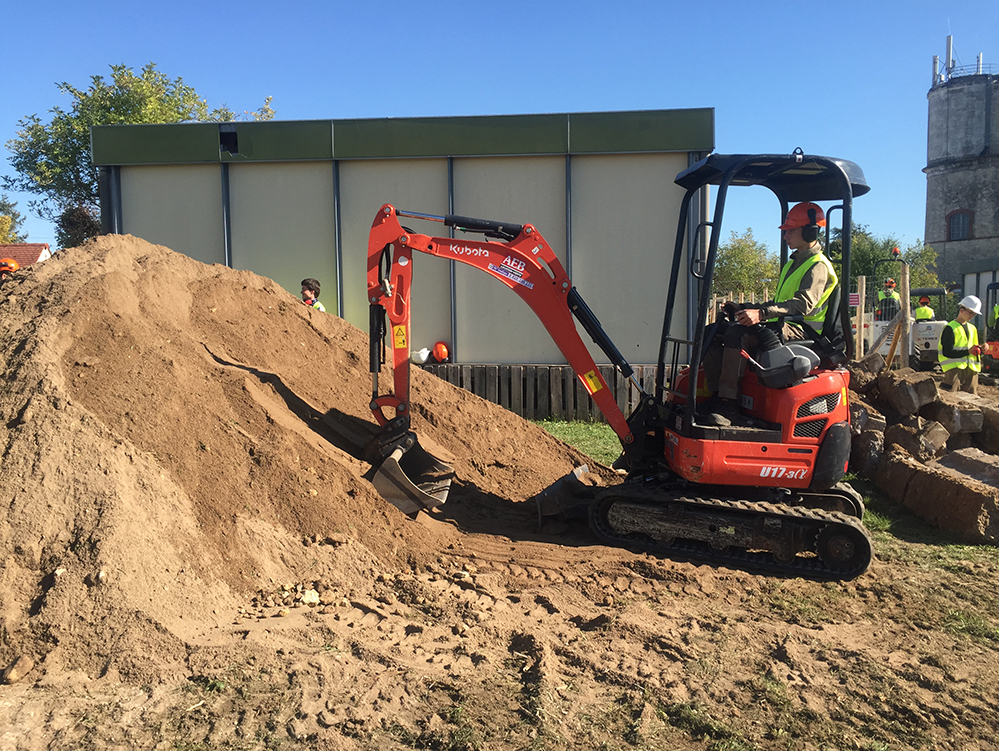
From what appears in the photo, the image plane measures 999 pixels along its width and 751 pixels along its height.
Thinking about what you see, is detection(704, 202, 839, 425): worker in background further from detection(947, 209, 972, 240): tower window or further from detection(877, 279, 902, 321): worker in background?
detection(947, 209, 972, 240): tower window

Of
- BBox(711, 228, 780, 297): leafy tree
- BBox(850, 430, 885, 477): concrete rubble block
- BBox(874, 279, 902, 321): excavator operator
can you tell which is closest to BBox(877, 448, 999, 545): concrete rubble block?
BBox(850, 430, 885, 477): concrete rubble block

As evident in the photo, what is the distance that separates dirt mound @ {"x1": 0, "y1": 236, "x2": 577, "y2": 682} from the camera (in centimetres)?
419

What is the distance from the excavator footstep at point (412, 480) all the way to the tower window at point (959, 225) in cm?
4886

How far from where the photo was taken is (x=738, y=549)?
562cm

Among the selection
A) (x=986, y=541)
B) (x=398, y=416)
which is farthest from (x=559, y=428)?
(x=986, y=541)

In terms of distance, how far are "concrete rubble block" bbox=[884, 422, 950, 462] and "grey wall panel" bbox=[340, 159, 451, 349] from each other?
22.0 ft

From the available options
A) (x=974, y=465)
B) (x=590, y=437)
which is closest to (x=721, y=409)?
(x=974, y=465)

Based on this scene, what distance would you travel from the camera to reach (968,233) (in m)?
44.1

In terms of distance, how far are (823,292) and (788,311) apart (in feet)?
1.22

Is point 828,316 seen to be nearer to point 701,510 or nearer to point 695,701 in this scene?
point 701,510

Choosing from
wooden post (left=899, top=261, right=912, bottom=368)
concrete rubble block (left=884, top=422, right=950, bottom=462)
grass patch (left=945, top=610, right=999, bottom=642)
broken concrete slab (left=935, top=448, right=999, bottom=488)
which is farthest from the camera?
wooden post (left=899, top=261, right=912, bottom=368)

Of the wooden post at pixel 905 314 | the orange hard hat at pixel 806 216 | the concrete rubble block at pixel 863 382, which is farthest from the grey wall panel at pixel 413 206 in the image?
the wooden post at pixel 905 314

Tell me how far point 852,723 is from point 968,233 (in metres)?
50.2

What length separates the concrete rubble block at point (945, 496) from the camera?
622 centimetres
